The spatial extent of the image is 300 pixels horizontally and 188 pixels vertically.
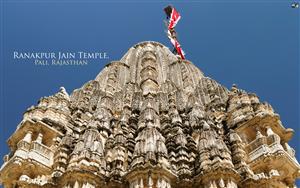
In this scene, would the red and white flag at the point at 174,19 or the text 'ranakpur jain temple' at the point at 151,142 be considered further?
the red and white flag at the point at 174,19

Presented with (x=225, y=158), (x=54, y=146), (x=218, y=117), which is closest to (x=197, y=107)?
(x=218, y=117)

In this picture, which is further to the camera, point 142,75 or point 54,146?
point 142,75

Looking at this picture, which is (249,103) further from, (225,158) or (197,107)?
(225,158)

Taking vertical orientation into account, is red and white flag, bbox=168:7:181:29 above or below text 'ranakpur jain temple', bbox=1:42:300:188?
above

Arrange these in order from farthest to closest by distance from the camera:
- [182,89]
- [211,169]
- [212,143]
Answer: [182,89], [212,143], [211,169]

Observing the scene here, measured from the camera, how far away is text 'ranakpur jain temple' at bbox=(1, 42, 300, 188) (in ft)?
62.1

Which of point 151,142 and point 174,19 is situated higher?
point 174,19

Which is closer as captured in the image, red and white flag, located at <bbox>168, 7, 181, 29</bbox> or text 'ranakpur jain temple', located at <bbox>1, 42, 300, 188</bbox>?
text 'ranakpur jain temple', located at <bbox>1, 42, 300, 188</bbox>

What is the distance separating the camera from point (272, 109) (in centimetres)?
2483

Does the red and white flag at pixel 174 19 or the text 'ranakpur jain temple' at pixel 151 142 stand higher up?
the red and white flag at pixel 174 19

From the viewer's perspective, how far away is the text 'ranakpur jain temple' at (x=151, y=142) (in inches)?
746

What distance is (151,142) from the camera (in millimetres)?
20422

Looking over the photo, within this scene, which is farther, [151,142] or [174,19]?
[174,19]

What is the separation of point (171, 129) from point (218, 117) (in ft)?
13.1
